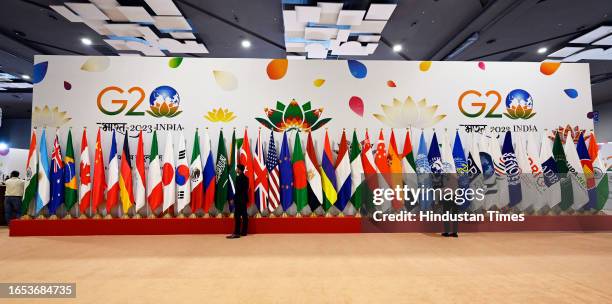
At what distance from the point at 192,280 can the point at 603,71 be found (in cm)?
1167

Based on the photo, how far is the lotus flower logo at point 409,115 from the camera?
571 cm

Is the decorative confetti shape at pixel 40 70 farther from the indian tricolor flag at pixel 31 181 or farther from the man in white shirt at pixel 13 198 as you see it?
the man in white shirt at pixel 13 198

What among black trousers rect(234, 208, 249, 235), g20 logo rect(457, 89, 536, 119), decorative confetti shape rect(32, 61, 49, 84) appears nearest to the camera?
→ black trousers rect(234, 208, 249, 235)

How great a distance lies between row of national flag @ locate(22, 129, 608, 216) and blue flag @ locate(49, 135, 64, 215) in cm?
2

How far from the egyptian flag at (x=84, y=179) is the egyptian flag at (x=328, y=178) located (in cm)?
390

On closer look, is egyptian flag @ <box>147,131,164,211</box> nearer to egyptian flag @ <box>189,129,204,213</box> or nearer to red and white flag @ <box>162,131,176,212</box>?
red and white flag @ <box>162,131,176,212</box>

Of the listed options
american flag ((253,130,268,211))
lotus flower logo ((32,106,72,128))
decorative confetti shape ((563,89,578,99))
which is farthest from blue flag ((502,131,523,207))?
lotus flower logo ((32,106,72,128))

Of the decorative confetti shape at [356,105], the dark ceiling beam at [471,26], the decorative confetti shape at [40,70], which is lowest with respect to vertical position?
the decorative confetti shape at [356,105]

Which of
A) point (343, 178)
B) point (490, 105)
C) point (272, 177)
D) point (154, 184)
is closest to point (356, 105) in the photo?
point (343, 178)

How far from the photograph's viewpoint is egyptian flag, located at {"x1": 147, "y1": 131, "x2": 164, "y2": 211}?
16.9 ft

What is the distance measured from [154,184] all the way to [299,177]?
242 centimetres

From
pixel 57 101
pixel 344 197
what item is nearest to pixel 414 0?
pixel 344 197

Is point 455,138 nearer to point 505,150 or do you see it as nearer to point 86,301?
point 505,150

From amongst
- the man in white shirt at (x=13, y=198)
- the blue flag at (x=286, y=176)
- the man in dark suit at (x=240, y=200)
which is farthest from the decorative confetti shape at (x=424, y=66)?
the man in white shirt at (x=13, y=198)
